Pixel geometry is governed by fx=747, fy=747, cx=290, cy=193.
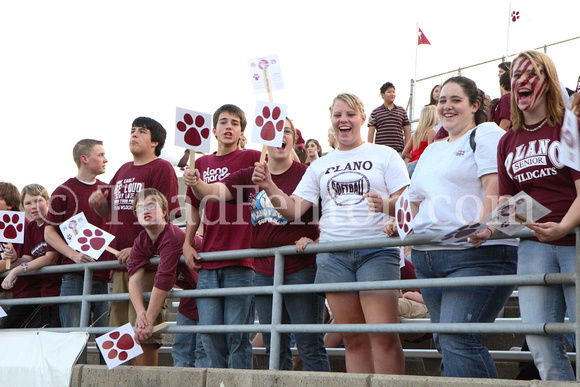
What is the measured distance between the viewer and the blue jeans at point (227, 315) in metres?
5.21

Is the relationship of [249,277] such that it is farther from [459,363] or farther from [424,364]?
[459,363]

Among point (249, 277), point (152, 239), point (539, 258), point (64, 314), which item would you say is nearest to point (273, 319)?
point (249, 277)

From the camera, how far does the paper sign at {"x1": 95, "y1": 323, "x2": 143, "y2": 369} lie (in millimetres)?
5418

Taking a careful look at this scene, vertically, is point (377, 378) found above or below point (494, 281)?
below

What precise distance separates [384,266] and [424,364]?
1487mm

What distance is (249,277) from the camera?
5402mm

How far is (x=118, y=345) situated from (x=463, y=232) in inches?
116

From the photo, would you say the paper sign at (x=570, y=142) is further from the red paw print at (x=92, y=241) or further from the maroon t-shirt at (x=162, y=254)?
the red paw print at (x=92, y=241)

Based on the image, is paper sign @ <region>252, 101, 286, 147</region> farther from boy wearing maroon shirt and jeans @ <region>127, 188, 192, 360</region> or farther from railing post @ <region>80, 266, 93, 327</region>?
railing post @ <region>80, 266, 93, 327</region>

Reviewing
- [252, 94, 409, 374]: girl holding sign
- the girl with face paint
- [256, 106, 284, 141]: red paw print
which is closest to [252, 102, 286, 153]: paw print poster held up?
Answer: [256, 106, 284, 141]: red paw print

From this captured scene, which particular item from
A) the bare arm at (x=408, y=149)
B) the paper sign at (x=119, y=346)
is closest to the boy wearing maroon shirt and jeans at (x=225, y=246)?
the paper sign at (x=119, y=346)

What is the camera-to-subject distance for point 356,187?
184 inches

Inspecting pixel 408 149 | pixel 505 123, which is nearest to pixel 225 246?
pixel 505 123

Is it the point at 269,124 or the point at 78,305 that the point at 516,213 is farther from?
the point at 78,305
